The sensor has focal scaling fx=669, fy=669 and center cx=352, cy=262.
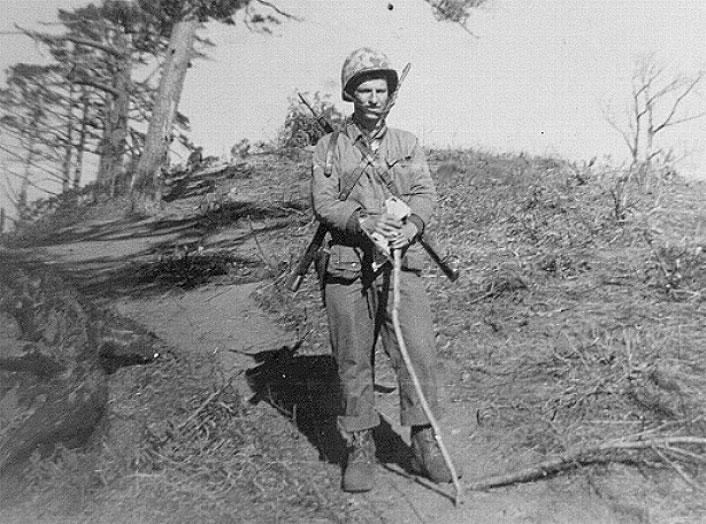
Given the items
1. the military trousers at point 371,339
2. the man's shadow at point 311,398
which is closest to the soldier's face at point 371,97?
the military trousers at point 371,339

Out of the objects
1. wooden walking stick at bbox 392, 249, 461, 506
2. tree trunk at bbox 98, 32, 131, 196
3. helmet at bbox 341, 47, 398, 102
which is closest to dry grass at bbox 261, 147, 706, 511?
wooden walking stick at bbox 392, 249, 461, 506

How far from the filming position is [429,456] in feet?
11.5

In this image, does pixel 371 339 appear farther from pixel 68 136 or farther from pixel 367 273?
pixel 68 136

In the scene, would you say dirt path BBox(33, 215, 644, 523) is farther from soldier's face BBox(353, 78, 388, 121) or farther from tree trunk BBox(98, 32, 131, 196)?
tree trunk BBox(98, 32, 131, 196)

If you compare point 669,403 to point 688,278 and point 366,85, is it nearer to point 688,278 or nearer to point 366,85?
point 688,278

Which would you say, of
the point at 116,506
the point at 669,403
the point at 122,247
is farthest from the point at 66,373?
the point at 122,247

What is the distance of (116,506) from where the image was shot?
3635 mm

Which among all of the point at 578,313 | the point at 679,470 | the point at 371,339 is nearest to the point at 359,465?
the point at 371,339

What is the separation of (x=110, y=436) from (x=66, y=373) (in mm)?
497

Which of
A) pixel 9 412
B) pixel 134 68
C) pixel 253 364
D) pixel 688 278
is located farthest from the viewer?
pixel 134 68

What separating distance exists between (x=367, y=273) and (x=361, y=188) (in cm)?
45

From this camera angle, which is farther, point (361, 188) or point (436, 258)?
point (436, 258)

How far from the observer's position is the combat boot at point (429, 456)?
3.50m

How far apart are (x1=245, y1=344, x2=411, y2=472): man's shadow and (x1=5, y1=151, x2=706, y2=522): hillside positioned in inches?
0.7
